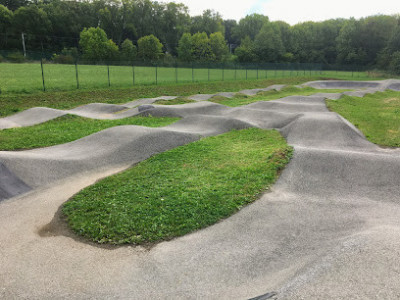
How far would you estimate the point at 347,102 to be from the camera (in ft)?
77.2

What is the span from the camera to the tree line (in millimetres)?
74438

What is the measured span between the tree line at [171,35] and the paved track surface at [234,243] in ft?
208

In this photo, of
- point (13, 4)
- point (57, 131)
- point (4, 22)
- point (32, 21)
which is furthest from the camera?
point (13, 4)

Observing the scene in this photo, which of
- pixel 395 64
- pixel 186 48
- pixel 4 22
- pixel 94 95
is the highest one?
pixel 4 22

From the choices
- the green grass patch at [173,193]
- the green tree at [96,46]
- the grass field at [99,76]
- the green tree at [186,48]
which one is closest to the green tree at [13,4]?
the green tree at [96,46]

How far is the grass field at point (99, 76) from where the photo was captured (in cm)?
2561

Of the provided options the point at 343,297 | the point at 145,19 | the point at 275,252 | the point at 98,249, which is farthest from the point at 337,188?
the point at 145,19

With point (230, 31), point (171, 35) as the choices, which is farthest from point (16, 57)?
point (230, 31)

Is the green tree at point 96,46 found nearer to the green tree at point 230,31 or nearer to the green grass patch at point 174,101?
the green grass patch at point 174,101

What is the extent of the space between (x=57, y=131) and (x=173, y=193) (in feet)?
28.5

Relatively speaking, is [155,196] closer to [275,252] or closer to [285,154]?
[275,252]

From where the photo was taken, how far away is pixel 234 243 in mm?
5629

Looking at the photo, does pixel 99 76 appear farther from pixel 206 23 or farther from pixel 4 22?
pixel 206 23

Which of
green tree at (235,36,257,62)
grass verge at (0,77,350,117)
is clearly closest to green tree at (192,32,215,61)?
green tree at (235,36,257,62)
